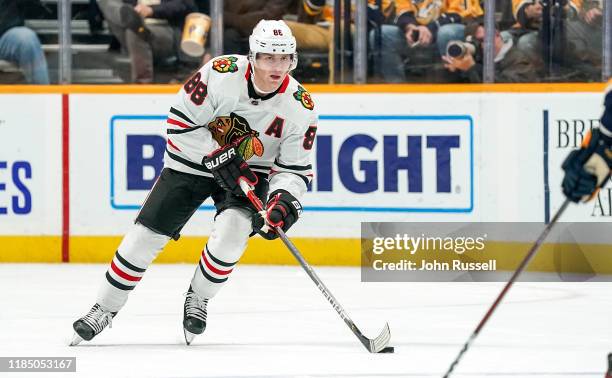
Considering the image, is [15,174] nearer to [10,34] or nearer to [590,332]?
[10,34]

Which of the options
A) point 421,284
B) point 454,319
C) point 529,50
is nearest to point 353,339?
point 454,319

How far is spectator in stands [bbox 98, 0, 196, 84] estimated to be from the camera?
7.77m

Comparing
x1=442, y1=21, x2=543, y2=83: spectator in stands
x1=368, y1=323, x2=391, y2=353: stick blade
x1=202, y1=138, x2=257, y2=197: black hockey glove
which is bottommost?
x1=368, y1=323, x2=391, y2=353: stick blade

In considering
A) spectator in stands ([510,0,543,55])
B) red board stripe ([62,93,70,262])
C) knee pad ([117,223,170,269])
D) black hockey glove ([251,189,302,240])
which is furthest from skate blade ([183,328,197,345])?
spectator in stands ([510,0,543,55])

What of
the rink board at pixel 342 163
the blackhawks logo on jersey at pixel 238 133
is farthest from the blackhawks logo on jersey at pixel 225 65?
the rink board at pixel 342 163

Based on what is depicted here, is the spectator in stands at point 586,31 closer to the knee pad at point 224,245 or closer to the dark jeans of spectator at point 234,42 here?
the dark jeans of spectator at point 234,42

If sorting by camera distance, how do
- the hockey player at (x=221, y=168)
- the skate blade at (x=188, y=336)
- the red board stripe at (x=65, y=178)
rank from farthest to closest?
the red board stripe at (x=65, y=178), the skate blade at (x=188, y=336), the hockey player at (x=221, y=168)

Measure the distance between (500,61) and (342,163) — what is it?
99cm

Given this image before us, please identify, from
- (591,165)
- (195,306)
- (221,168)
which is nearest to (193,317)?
(195,306)

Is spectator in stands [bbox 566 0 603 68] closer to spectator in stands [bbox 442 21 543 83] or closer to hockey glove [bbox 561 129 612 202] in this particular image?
spectator in stands [bbox 442 21 543 83]

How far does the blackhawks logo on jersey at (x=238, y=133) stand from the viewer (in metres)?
5.02

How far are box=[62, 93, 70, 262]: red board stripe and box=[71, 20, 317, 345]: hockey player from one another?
9.26 feet

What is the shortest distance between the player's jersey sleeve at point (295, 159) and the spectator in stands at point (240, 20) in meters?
2.73

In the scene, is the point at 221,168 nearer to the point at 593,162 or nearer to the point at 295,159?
the point at 295,159
